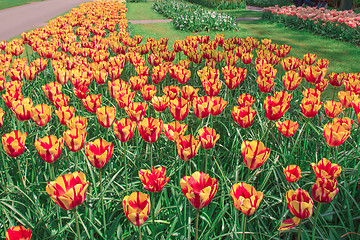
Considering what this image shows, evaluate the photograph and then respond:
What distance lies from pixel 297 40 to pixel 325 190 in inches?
359

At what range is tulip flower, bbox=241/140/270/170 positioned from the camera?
1.45 metres

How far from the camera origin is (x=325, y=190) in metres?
1.22

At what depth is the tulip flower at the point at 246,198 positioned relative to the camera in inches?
46.3

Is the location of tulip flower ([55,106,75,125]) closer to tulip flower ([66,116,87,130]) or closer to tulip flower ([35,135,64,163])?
tulip flower ([66,116,87,130])

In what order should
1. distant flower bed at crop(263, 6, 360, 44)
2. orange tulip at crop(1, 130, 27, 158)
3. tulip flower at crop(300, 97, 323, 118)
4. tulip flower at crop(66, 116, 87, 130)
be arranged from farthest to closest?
1. distant flower bed at crop(263, 6, 360, 44)
2. tulip flower at crop(300, 97, 323, 118)
3. tulip flower at crop(66, 116, 87, 130)
4. orange tulip at crop(1, 130, 27, 158)

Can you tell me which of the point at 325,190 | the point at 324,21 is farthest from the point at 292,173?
the point at 324,21

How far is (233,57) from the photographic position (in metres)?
3.24

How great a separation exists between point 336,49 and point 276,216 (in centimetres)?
752

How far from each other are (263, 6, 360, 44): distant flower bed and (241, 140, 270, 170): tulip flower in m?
8.49

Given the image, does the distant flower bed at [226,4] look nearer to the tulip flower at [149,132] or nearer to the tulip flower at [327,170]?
the tulip flower at [149,132]

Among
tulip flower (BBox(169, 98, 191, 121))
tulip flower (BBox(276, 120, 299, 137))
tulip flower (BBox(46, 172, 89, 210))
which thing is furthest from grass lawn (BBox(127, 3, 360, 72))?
tulip flower (BBox(46, 172, 89, 210))

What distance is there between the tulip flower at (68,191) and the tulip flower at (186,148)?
46cm

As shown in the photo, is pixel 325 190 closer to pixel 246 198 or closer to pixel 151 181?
pixel 246 198

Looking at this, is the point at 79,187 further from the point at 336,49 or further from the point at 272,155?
the point at 336,49
